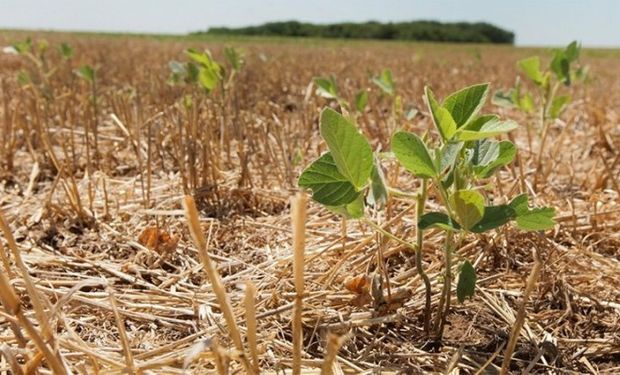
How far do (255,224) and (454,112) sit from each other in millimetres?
643

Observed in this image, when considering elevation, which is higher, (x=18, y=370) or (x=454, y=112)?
(x=454, y=112)

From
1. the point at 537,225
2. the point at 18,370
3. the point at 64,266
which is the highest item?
the point at 537,225

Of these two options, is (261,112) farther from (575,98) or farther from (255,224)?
(575,98)

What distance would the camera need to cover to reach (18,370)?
66 centimetres

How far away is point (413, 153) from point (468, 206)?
93mm

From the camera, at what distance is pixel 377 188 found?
77 centimetres

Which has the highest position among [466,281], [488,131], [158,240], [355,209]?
[488,131]

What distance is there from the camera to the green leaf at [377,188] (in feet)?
2.51

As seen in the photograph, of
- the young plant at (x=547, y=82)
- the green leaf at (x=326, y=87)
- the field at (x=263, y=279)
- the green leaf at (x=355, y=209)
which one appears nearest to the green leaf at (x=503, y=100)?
the young plant at (x=547, y=82)

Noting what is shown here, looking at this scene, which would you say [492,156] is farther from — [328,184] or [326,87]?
[326,87]

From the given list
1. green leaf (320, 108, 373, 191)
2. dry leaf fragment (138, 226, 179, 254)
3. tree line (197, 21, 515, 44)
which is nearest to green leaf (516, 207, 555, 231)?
green leaf (320, 108, 373, 191)

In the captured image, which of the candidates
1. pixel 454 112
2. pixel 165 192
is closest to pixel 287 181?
pixel 165 192

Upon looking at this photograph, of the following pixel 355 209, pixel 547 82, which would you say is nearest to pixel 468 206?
pixel 355 209

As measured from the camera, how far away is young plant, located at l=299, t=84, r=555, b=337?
736 mm
